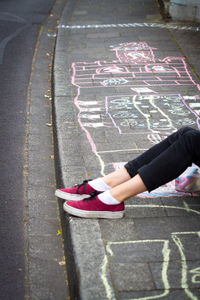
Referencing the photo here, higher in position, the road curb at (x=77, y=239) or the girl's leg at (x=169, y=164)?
the girl's leg at (x=169, y=164)

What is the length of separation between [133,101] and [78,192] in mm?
2583

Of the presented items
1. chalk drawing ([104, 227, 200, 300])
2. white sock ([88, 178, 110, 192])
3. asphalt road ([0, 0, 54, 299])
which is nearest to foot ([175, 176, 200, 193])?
chalk drawing ([104, 227, 200, 300])

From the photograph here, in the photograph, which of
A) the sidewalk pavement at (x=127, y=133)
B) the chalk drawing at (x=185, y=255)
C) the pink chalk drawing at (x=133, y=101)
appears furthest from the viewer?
the pink chalk drawing at (x=133, y=101)

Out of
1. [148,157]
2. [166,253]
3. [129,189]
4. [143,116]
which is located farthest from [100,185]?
[143,116]

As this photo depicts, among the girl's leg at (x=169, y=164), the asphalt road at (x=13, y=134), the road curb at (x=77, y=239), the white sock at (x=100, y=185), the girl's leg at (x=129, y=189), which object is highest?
the girl's leg at (x=169, y=164)

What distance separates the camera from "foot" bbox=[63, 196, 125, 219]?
3.52 m

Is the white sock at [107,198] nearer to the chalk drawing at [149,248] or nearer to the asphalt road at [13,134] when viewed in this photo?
the chalk drawing at [149,248]

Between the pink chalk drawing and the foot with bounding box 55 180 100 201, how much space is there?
21.2 inches

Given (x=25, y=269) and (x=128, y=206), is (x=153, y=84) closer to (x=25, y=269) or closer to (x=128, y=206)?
(x=128, y=206)

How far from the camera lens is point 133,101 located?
6062 millimetres

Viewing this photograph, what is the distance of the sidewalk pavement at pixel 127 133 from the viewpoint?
2.96m

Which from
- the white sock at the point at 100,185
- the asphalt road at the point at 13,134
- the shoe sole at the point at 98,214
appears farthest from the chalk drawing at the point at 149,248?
the asphalt road at the point at 13,134

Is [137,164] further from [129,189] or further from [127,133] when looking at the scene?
[127,133]

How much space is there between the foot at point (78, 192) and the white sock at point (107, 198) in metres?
0.10
